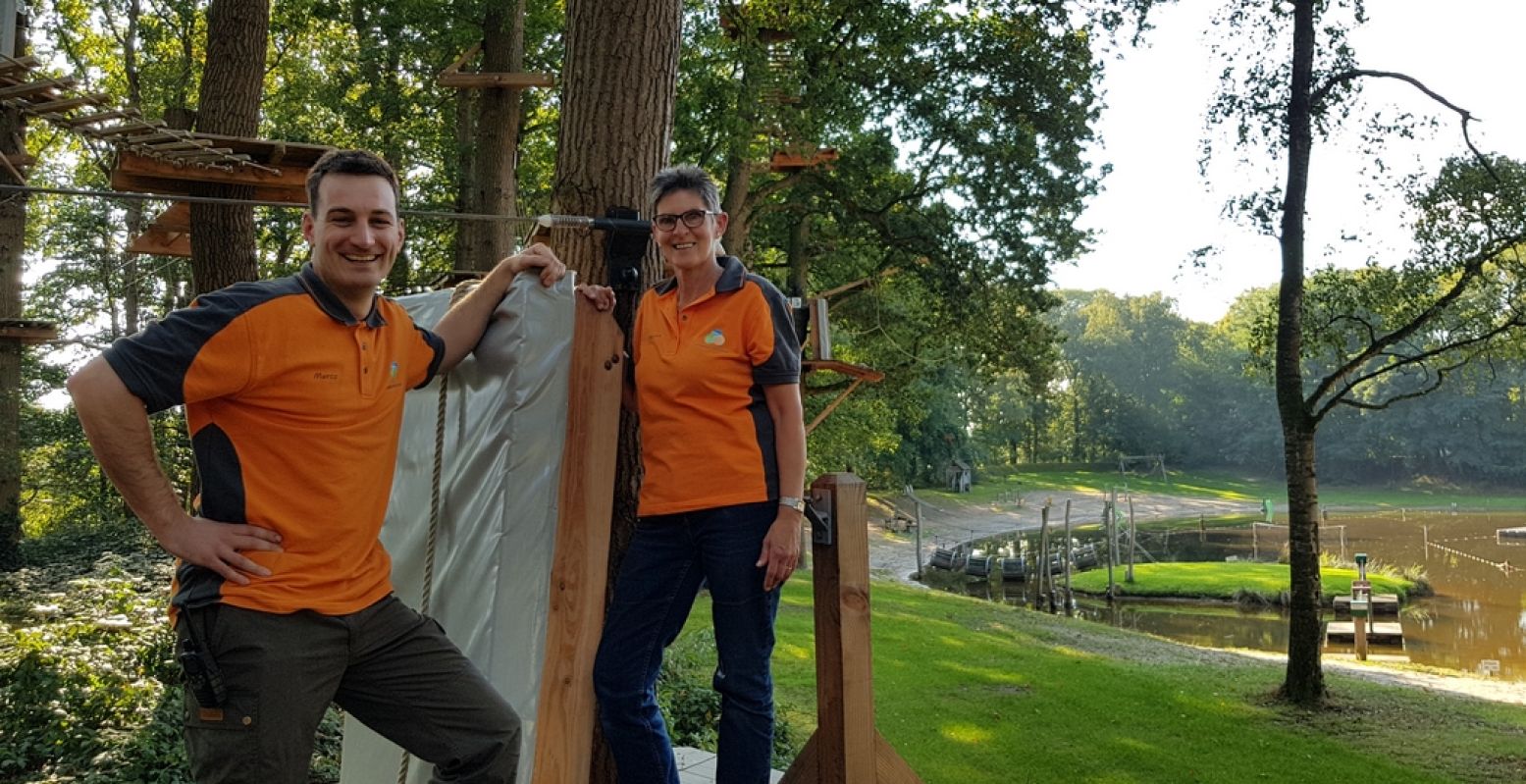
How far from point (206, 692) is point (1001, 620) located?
18.4 metres

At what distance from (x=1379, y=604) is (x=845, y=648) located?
28.4 m

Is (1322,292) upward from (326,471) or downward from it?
upward

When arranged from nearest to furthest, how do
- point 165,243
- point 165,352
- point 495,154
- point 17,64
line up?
point 165,352 < point 17,64 < point 165,243 < point 495,154

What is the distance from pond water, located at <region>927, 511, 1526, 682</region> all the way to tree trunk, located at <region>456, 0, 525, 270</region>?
60.6 ft

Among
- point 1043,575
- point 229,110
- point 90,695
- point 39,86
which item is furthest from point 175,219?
point 1043,575

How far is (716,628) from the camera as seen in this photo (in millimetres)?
3047

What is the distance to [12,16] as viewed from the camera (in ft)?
25.0

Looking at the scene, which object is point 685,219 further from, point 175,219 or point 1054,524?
point 1054,524

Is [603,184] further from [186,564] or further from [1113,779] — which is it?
[1113,779]

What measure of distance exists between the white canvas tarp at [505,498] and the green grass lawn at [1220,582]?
29478 millimetres

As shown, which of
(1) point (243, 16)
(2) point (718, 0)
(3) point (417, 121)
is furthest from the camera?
(3) point (417, 121)

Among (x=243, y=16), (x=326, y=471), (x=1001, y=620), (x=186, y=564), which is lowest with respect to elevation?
(x=1001, y=620)

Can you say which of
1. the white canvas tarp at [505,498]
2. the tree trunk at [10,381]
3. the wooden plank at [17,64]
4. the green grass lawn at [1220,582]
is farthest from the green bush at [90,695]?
the green grass lawn at [1220,582]

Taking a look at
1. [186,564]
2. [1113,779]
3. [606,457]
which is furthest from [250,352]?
[1113,779]
